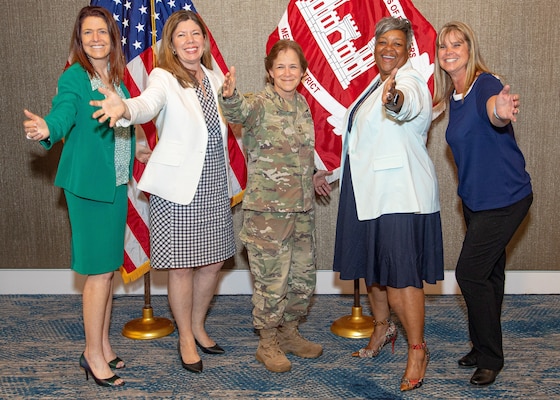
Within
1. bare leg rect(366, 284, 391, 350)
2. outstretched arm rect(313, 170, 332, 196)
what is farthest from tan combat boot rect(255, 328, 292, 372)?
outstretched arm rect(313, 170, 332, 196)

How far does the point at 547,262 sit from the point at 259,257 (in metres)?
2.22

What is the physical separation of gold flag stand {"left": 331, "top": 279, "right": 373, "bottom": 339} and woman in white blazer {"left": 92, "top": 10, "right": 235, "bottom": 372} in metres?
0.84

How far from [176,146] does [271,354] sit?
1071mm

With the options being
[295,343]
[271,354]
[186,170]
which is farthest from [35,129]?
[295,343]

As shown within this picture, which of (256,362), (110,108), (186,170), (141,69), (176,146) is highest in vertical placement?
(141,69)

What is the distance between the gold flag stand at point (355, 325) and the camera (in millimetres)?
3438

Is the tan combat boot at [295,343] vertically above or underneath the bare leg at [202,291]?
underneath

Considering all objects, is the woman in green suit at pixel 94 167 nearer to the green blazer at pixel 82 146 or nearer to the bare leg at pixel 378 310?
the green blazer at pixel 82 146

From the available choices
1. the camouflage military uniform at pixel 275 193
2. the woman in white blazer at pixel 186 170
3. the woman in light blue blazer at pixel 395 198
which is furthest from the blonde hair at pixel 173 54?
the woman in light blue blazer at pixel 395 198

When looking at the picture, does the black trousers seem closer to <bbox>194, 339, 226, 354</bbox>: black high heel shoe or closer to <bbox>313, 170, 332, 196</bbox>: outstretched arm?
<bbox>313, 170, 332, 196</bbox>: outstretched arm

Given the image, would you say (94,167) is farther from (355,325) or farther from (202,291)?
(355,325)

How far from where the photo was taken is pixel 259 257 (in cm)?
296

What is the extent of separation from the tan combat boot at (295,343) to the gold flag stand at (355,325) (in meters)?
0.28

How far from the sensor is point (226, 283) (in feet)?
13.8
